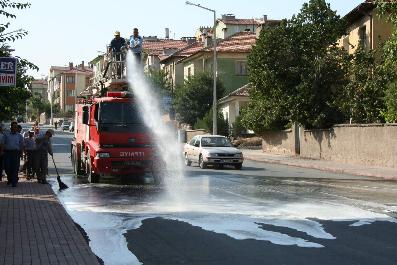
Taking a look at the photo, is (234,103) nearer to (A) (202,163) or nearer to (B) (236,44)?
(B) (236,44)

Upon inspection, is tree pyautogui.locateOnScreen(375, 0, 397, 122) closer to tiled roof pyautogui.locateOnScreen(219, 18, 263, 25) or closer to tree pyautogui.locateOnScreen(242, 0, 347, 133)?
tree pyautogui.locateOnScreen(242, 0, 347, 133)

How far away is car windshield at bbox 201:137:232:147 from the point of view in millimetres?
32219

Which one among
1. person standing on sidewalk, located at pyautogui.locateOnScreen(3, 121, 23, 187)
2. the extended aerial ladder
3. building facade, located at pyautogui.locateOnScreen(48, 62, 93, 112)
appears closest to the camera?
person standing on sidewalk, located at pyautogui.locateOnScreen(3, 121, 23, 187)

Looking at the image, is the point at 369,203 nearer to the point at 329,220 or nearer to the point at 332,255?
the point at 329,220

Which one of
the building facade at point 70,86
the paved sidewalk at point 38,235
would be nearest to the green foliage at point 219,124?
the paved sidewalk at point 38,235

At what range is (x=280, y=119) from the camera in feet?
138

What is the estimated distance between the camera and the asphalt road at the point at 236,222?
9.31 m

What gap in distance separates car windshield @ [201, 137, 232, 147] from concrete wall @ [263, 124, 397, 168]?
632cm

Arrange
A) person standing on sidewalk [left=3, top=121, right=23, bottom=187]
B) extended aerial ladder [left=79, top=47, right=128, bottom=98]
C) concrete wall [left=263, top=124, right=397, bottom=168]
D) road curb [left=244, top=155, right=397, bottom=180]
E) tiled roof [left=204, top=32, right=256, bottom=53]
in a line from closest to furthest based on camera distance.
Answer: person standing on sidewalk [left=3, top=121, right=23, bottom=187]
extended aerial ladder [left=79, top=47, right=128, bottom=98]
road curb [left=244, top=155, right=397, bottom=180]
concrete wall [left=263, top=124, right=397, bottom=168]
tiled roof [left=204, top=32, right=256, bottom=53]

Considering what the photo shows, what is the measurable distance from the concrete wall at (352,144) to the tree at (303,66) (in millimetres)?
1144

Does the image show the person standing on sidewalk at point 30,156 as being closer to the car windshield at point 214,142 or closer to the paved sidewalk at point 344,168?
the car windshield at point 214,142

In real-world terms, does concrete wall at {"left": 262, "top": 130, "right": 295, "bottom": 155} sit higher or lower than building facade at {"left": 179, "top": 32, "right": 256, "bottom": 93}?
lower

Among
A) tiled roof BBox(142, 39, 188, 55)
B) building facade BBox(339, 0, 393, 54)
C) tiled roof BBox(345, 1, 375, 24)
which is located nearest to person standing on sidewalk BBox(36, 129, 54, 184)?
building facade BBox(339, 0, 393, 54)

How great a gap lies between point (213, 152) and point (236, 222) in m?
18.3
